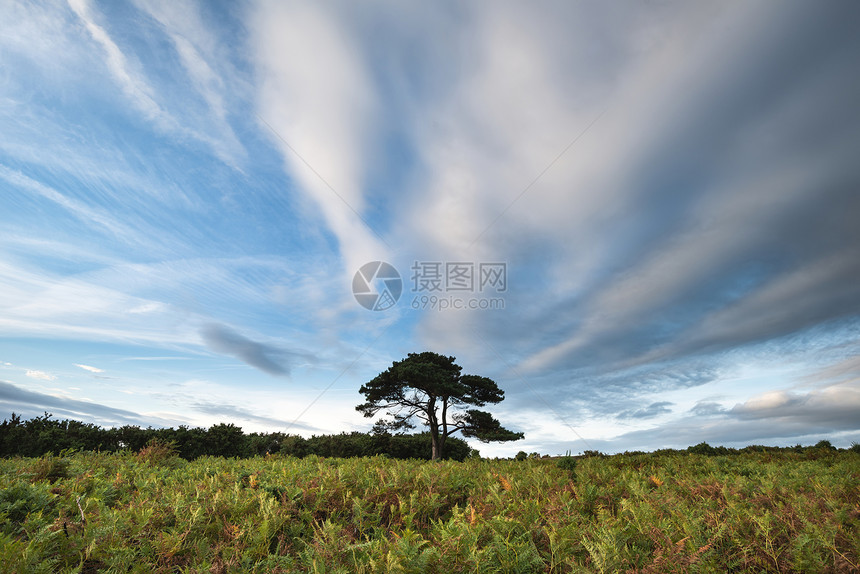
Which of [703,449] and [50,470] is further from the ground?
[703,449]

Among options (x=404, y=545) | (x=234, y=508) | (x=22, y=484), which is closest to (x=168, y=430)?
(x=22, y=484)

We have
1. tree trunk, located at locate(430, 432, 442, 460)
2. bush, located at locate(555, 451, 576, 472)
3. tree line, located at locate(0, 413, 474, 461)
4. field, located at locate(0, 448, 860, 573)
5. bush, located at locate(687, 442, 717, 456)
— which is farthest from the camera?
tree trunk, located at locate(430, 432, 442, 460)

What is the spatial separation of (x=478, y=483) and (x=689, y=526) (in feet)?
10.1

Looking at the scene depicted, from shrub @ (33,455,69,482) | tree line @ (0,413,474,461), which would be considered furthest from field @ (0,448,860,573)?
tree line @ (0,413,474,461)

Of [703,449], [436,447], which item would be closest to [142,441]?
[436,447]

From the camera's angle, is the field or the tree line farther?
the tree line

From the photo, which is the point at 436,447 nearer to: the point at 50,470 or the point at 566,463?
the point at 566,463

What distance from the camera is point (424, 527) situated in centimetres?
484

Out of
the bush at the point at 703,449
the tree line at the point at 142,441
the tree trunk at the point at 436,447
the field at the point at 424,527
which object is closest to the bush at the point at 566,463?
the field at the point at 424,527

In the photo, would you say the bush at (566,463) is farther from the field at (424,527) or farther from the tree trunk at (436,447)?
the tree trunk at (436,447)

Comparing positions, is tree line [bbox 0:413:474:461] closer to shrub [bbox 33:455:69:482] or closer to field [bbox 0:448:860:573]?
shrub [bbox 33:455:69:482]

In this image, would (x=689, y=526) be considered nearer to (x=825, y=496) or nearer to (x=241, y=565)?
(x=825, y=496)

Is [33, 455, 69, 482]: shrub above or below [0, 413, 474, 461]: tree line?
below

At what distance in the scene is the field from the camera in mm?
3340
